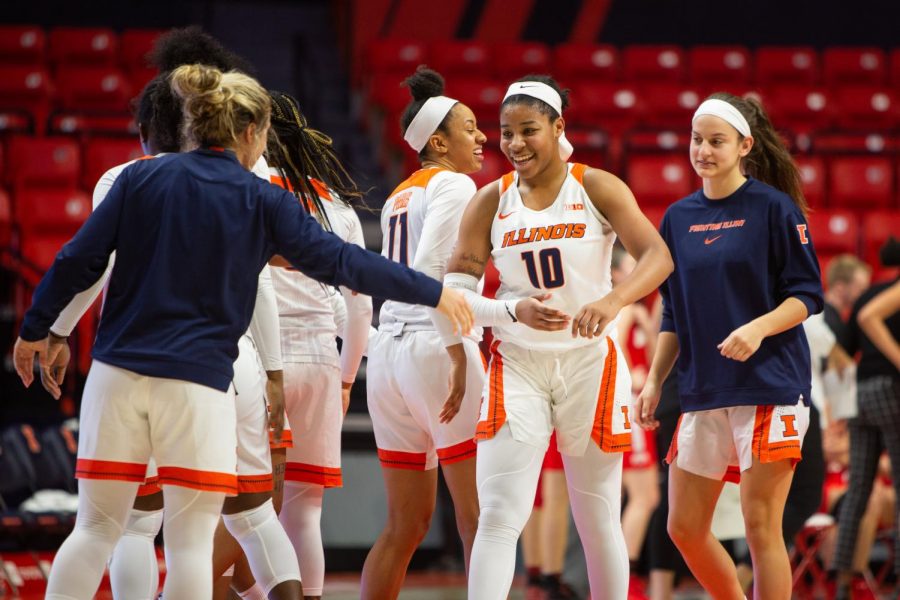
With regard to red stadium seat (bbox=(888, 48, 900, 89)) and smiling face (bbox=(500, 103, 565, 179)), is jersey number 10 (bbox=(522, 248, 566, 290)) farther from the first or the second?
red stadium seat (bbox=(888, 48, 900, 89))

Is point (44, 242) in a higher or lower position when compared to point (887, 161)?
lower

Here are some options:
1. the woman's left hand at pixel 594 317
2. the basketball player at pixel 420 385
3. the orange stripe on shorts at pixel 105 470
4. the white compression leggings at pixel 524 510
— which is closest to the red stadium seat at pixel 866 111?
the basketball player at pixel 420 385

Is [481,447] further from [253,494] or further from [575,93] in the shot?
[575,93]

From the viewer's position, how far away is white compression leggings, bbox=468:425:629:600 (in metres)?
3.60

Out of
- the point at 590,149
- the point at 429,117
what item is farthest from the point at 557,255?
the point at 590,149

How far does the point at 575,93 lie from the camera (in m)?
11.3

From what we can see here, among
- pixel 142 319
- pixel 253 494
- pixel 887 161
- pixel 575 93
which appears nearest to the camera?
pixel 142 319

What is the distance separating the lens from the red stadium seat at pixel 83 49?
1123 centimetres

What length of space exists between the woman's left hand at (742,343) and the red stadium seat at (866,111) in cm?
817

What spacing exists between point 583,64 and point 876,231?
3.71 m

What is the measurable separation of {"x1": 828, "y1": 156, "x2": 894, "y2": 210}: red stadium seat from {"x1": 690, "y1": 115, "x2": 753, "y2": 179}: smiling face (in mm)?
6442

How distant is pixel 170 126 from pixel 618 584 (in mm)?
1965

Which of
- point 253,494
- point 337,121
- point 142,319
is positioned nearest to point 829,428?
point 253,494

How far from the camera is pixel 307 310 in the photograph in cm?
421
